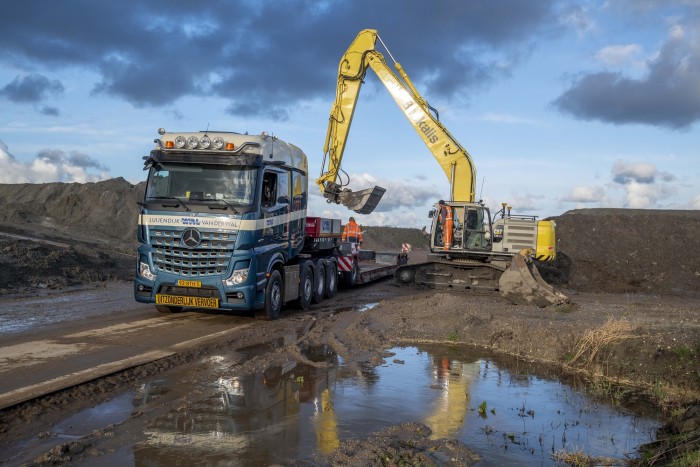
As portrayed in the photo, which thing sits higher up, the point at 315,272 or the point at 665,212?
the point at 665,212

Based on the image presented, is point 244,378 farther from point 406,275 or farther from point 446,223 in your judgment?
point 406,275

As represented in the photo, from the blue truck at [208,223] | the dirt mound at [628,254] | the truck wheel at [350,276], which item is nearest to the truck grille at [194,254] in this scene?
the blue truck at [208,223]

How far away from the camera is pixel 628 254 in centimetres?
2939

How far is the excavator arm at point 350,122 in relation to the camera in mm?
18625

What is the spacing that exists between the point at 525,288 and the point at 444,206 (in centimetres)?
434

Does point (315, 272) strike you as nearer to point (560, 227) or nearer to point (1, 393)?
point (1, 393)

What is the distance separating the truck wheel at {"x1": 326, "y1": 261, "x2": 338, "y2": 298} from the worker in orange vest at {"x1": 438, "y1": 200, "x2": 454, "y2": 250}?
3914 millimetres

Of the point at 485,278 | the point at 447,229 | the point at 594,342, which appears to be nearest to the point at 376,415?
the point at 594,342

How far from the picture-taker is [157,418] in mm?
5988

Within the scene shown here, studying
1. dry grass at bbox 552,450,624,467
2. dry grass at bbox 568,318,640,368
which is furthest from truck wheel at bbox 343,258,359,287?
dry grass at bbox 552,450,624,467

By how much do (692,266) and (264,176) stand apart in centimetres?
2285

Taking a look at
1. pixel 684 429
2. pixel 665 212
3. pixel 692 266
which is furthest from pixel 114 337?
pixel 665 212

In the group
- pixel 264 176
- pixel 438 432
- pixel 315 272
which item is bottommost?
pixel 438 432

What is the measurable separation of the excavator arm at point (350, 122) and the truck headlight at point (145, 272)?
25.7ft
